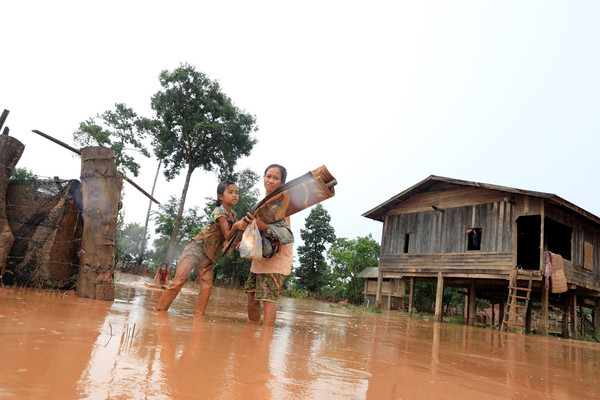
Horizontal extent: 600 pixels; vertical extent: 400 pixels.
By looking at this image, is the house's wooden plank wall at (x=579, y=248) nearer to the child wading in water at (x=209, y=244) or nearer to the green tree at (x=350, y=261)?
the child wading in water at (x=209, y=244)

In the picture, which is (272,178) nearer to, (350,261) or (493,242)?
(493,242)

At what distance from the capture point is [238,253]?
29.9m

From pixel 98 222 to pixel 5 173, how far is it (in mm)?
1109

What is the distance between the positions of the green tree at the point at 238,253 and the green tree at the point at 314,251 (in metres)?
6.50

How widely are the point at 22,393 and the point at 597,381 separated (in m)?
3.04

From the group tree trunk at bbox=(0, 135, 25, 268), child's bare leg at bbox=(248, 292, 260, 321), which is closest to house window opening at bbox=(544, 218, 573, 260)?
child's bare leg at bbox=(248, 292, 260, 321)

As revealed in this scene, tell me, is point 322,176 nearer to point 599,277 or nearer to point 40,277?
point 40,277

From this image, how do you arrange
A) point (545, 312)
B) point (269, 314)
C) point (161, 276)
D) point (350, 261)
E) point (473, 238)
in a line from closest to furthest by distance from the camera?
point (269, 314) < point (161, 276) < point (545, 312) < point (473, 238) < point (350, 261)

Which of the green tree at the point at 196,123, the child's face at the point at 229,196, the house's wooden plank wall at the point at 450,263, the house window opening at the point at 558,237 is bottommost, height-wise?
the child's face at the point at 229,196

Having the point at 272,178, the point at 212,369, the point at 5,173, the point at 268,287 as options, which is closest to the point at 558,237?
the point at 272,178

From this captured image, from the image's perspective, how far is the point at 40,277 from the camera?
4.22 meters

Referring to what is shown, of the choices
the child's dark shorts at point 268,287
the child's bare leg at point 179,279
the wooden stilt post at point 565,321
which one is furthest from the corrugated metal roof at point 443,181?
the child's bare leg at point 179,279

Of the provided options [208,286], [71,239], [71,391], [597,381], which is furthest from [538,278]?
[71,391]

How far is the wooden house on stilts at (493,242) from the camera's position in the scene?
11.5 m
